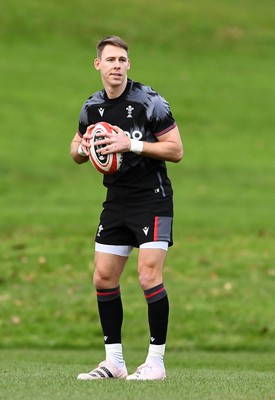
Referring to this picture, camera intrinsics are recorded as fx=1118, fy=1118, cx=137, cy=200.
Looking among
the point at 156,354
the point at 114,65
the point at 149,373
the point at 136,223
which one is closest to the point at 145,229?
the point at 136,223

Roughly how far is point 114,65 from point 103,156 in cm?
66

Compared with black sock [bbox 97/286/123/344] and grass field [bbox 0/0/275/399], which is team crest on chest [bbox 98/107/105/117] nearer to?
black sock [bbox 97/286/123/344]

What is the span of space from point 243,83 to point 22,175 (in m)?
12.7

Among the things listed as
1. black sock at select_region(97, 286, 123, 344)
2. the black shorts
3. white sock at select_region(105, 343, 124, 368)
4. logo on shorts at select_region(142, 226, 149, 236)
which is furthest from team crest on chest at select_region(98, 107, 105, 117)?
white sock at select_region(105, 343, 124, 368)

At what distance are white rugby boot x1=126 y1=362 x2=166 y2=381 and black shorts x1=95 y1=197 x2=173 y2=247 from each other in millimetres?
868

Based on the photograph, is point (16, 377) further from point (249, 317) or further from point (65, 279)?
point (65, 279)

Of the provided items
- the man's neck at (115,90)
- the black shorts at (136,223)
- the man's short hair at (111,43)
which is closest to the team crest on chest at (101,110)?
the man's neck at (115,90)

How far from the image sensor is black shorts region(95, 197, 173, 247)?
7.90 meters

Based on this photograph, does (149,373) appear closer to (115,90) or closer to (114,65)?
(115,90)

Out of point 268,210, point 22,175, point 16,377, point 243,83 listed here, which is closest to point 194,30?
point 243,83

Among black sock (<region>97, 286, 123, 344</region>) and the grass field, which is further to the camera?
the grass field

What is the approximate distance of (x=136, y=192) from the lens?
7.98m

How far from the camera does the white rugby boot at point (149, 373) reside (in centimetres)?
769

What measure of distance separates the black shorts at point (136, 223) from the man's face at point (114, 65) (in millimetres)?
886
